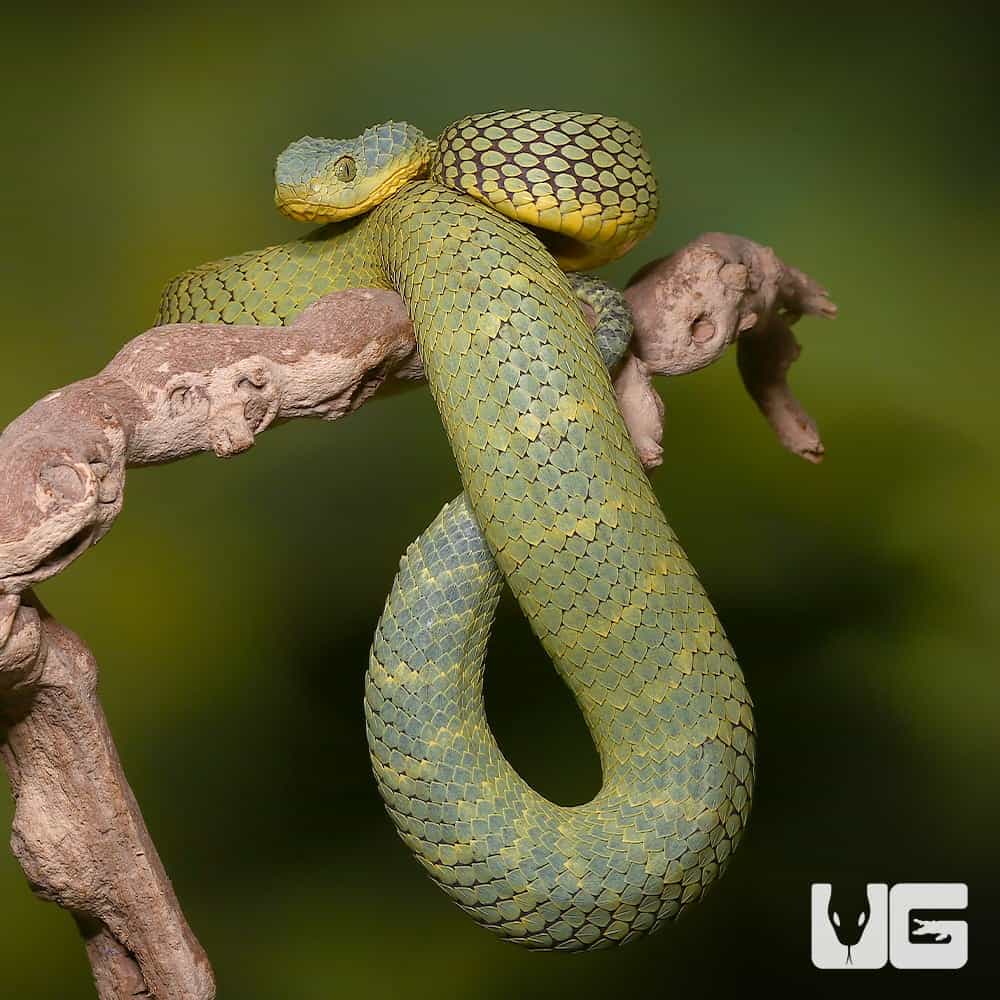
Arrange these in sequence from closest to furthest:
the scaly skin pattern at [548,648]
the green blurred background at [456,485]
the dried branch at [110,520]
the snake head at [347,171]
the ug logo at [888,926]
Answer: the dried branch at [110,520]
the scaly skin pattern at [548,648]
the snake head at [347,171]
the ug logo at [888,926]
the green blurred background at [456,485]

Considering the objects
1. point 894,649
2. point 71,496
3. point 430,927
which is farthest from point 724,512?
point 71,496

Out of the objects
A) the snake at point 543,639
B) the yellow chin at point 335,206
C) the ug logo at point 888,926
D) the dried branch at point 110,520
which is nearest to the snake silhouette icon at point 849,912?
the ug logo at point 888,926

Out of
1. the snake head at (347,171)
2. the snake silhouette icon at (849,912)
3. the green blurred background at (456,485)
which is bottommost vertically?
the snake silhouette icon at (849,912)

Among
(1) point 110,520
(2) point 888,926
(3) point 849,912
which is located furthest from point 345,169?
(3) point 849,912

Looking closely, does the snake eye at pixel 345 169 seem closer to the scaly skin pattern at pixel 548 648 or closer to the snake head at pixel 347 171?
the snake head at pixel 347 171

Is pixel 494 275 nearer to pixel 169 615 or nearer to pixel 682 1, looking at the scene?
pixel 169 615

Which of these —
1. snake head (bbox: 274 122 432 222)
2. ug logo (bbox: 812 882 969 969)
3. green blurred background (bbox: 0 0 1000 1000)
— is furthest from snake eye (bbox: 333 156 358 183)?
ug logo (bbox: 812 882 969 969)
